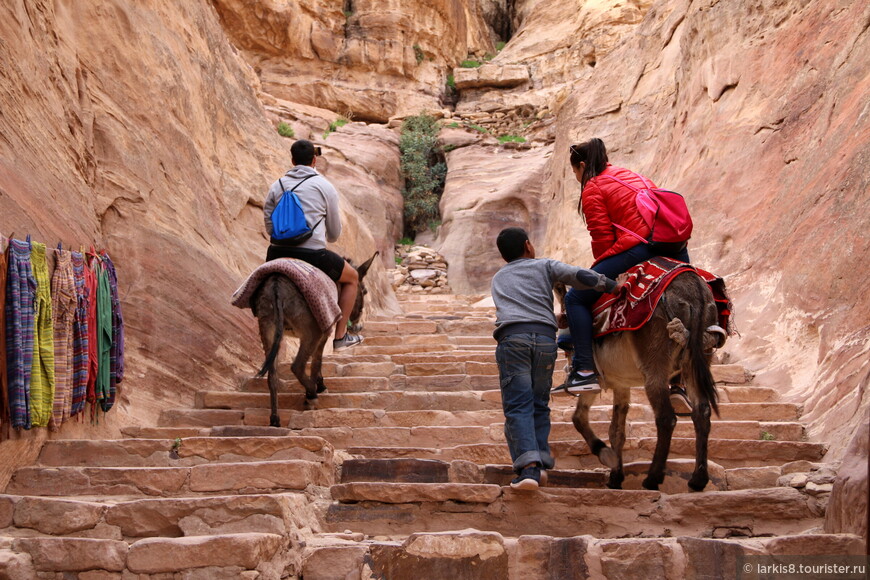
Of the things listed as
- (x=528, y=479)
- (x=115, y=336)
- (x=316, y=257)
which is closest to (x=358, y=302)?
(x=316, y=257)

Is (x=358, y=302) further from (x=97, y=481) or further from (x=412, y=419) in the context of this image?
(x=97, y=481)

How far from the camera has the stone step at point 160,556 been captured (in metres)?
3.66

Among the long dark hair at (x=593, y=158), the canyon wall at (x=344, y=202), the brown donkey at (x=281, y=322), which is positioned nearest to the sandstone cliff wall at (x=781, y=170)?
the canyon wall at (x=344, y=202)


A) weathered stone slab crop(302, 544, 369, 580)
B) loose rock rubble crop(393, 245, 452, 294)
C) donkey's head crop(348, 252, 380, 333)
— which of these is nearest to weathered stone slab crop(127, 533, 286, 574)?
weathered stone slab crop(302, 544, 369, 580)

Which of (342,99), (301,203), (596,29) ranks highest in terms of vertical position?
(596,29)

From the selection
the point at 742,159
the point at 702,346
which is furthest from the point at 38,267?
the point at 742,159

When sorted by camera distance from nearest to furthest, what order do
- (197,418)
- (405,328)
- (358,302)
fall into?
1. (197,418)
2. (358,302)
3. (405,328)

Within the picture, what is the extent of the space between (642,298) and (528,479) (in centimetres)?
124

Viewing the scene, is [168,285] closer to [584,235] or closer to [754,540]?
[754,540]

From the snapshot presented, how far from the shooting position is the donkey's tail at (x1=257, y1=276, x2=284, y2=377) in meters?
6.11

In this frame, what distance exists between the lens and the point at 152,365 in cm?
673

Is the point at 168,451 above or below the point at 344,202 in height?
below

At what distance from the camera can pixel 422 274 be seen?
1852 centimetres

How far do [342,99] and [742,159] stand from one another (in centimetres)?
1917
